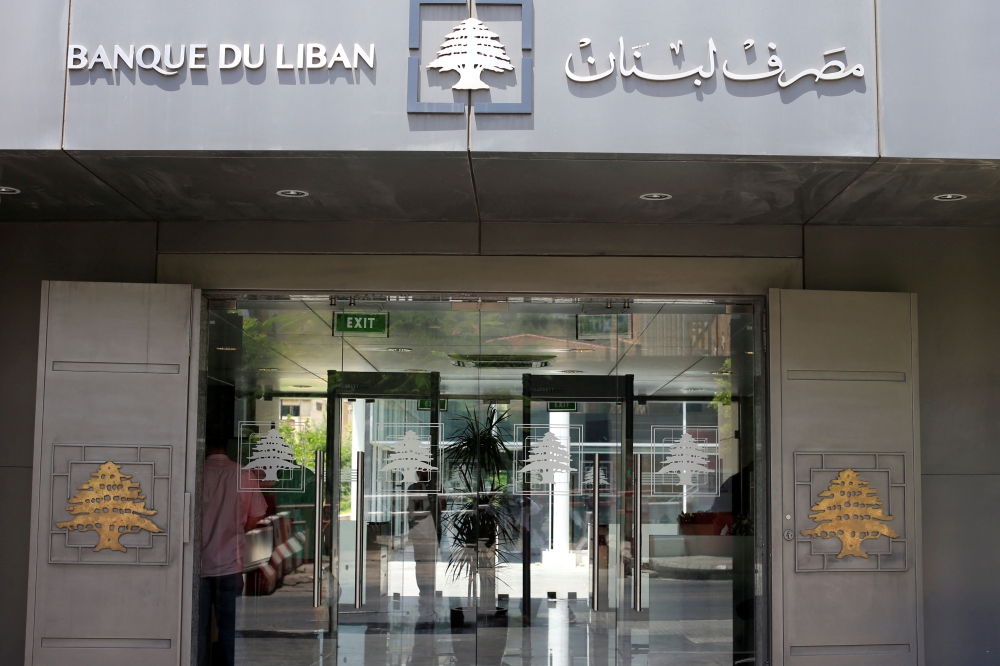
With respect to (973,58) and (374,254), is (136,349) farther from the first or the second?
(973,58)

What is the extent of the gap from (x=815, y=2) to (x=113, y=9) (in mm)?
3677

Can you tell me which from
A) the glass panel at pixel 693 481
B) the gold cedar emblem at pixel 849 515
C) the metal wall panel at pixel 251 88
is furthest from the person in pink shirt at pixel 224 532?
the gold cedar emblem at pixel 849 515

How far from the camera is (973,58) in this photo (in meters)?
4.94

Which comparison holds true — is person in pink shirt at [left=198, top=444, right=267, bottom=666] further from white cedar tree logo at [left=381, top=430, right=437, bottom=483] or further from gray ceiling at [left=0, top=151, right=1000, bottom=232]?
gray ceiling at [left=0, top=151, right=1000, bottom=232]

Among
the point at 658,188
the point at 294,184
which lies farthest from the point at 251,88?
the point at 658,188

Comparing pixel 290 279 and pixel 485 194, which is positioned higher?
pixel 485 194

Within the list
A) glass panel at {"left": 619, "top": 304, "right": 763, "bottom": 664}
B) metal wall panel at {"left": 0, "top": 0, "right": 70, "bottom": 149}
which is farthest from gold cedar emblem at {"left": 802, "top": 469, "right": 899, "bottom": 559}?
metal wall panel at {"left": 0, "top": 0, "right": 70, "bottom": 149}

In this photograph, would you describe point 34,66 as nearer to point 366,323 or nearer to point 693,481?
point 366,323

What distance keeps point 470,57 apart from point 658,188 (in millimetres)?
1377

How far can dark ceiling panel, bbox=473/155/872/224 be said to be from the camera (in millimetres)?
5090

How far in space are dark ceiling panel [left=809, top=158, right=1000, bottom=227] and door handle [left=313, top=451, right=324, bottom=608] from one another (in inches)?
149

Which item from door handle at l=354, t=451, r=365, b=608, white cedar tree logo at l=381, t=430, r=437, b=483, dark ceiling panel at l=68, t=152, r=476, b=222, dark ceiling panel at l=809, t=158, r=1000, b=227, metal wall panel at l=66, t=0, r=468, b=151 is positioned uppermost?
metal wall panel at l=66, t=0, r=468, b=151

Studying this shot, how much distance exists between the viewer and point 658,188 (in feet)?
18.2

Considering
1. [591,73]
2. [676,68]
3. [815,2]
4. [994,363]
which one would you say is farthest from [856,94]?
[994,363]
